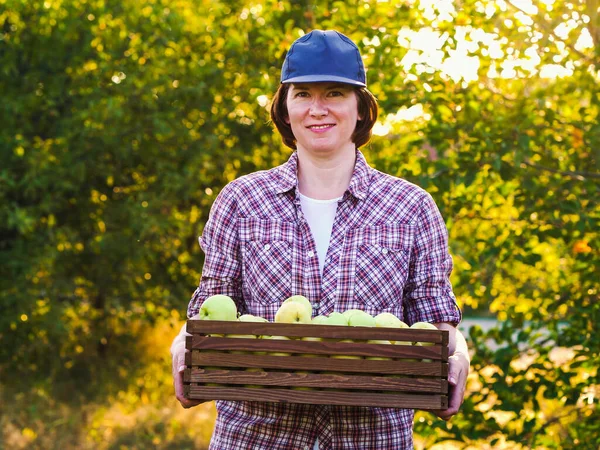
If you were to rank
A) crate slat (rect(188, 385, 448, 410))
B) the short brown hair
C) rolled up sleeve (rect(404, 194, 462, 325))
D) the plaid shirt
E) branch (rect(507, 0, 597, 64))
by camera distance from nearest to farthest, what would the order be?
1. crate slat (rect(188, 385, 448, 410))
2. the plaid shirt
3. rolled up sleeve (rect(404, 194, 462, 325))
4. the short brown hair
5. branch (rect(507, 0, 597, 64))

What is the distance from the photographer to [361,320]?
217cm

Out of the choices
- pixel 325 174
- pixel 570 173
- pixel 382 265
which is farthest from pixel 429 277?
pixel 570 173

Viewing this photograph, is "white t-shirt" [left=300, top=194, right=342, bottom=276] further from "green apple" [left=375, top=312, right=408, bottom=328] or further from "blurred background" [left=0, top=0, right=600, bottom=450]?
"blurred background" [left=0, top=0, right=600, bottom=450]

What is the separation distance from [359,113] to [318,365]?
30.9 inches

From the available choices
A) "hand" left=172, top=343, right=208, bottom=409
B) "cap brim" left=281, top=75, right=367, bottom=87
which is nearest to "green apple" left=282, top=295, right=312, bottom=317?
"hand" left=172, top=343, right=208, bottom=409

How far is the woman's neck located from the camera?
2.52m

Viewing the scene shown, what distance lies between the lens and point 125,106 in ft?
22.5

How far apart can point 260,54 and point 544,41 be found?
2.64 m

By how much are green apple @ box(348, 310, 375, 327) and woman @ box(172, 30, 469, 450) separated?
0.68 feet

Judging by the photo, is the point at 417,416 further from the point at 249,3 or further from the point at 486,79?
the point at 249,3

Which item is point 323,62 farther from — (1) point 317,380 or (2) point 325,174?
(1) point 317,380

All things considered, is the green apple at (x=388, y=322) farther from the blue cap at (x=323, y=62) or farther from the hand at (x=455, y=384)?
the blue cap at (x=323, y=62)

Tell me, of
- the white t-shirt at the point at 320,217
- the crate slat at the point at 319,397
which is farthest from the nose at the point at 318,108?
the crate slat at the point at 319,397

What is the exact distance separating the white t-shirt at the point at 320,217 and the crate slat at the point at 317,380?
0.45 meters
